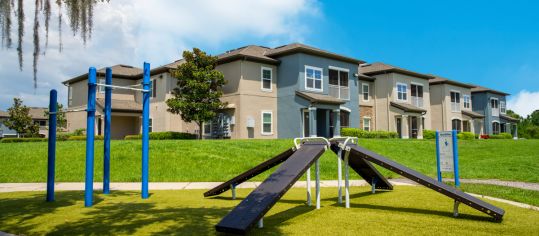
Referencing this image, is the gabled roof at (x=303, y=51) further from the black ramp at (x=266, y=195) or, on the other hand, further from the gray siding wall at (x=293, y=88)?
the black ramp at (x=266, y=195)

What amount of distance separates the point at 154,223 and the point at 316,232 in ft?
8.09

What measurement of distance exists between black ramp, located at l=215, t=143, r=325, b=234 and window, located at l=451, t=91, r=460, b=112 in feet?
131

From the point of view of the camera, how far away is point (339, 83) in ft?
98.8

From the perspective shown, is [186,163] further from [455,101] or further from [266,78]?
[455,101]

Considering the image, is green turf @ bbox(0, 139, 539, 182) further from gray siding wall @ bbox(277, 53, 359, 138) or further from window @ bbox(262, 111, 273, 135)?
window @ bbox(262, 111, 273, 135)

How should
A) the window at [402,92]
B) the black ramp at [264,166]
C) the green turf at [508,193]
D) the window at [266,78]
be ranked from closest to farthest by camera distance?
the black ramp at [264,166] < the green turf at [508,193] < the window at [266,78] < the window at [402,92]

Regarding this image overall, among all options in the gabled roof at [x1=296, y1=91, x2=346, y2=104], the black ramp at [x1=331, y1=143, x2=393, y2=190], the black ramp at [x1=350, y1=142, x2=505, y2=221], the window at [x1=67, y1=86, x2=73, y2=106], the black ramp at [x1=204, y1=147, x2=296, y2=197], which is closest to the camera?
the black ramp at [x1=350, y1=142, x2=505, y2=221]

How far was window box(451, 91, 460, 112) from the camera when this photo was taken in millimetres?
42656

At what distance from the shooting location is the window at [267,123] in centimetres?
2709

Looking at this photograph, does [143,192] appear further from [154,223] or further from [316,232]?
[316,232]

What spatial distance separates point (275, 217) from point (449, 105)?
40.3 m

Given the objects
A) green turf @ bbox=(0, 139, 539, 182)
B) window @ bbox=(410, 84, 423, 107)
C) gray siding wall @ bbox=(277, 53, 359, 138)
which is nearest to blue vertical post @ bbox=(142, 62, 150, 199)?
green turf @ bbox=(0, 139, 539, 182)

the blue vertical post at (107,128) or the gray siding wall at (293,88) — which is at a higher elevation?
the gray siding wall at (293,88)

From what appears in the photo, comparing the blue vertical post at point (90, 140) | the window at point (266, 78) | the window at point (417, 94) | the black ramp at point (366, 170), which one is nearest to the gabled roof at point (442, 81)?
the window at point (417, 94)
